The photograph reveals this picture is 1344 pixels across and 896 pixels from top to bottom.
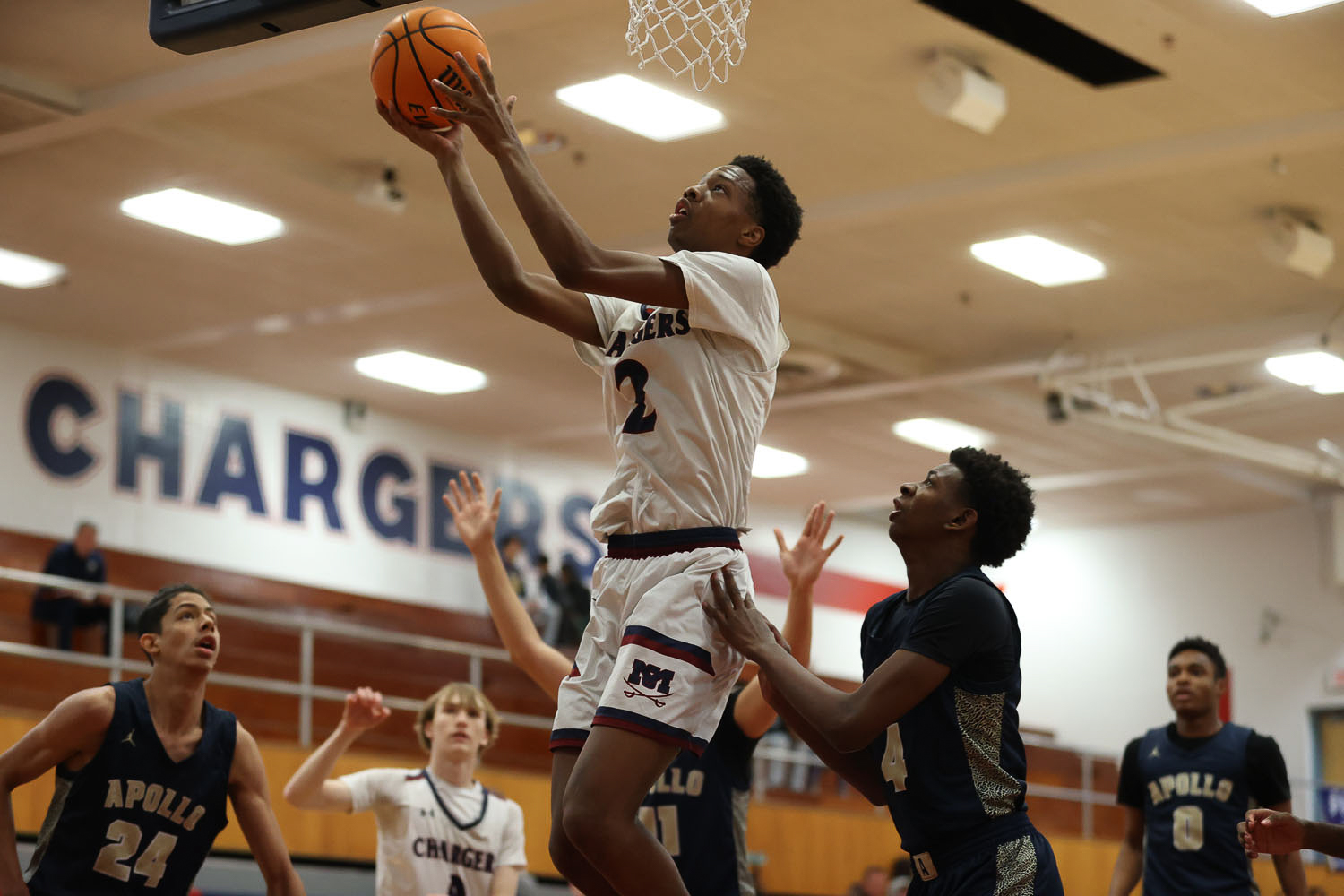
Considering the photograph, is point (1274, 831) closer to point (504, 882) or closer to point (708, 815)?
point (708, 815)

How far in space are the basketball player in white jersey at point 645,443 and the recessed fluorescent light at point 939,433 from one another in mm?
13738

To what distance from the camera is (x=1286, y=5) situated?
31.0 ft

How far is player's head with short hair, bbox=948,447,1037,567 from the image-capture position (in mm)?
4184

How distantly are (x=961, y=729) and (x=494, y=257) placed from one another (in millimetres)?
1494

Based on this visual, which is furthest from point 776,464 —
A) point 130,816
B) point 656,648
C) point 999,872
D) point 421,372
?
point 656,648

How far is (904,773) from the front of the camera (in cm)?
404

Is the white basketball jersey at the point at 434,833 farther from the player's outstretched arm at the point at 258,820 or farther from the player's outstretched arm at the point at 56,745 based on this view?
the player's outstretched arm at the point at 56,745

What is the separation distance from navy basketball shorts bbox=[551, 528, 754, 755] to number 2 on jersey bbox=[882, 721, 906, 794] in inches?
15.5

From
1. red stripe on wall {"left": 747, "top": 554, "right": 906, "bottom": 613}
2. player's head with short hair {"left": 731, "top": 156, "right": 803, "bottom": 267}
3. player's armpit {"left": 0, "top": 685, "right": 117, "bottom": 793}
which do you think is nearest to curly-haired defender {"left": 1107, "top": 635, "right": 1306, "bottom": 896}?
player's head with short hair {"left": 731, "top": 156, "right": 803, "bottom": 267}

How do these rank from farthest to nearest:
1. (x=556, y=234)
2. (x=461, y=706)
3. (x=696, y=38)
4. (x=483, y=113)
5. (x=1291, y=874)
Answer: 1. (x=696, y=38)
2. (x=461, y=706)
3. (x=1291, y=874)
4. (x=483, y=113)
5. (x=556, y=234)

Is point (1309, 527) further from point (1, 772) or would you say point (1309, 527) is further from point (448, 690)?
point (1, 772)

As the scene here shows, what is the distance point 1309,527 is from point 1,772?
61.5ft

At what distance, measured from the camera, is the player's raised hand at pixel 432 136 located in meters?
3.91

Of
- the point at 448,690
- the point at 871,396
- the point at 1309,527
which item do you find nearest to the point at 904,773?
the point at 448,690
